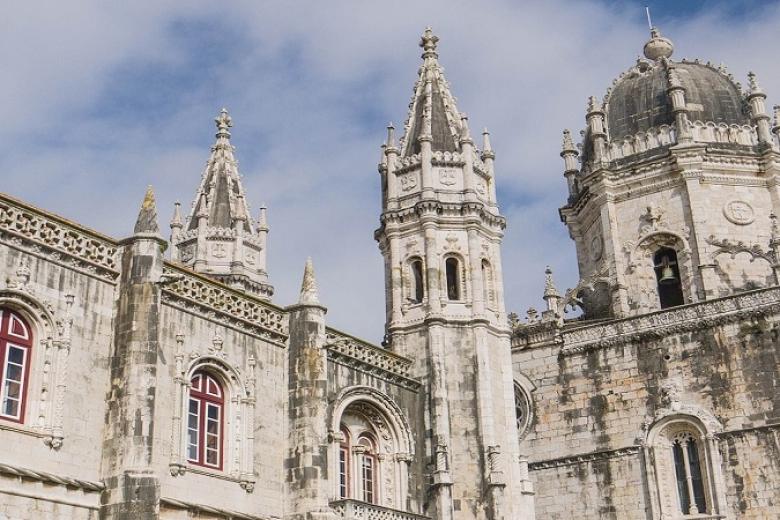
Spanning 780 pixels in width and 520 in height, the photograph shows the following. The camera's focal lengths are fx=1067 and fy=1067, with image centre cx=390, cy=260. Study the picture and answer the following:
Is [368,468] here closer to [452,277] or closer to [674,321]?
[452,277]

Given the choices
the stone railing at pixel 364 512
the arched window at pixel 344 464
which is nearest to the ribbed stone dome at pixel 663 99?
the arched window at pixel 344 464

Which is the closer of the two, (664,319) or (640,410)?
(640,410)

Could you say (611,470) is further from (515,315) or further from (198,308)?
(198,308)

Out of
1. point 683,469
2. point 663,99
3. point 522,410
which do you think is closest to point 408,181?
point 522,410

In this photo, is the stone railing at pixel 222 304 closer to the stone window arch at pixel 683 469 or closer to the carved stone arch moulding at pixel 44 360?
the carved stone arch moulding at pixel 44 360

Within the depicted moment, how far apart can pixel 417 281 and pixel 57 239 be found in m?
11.6

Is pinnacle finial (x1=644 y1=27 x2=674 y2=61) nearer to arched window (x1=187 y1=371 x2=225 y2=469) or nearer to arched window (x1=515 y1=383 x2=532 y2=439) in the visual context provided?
arched window (x1=515 y1=383 x2=532 y2=439)

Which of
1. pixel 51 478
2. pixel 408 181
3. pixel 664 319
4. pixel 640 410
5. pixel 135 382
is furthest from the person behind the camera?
pixel 664 319

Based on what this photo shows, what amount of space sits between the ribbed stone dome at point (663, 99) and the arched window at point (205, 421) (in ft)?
66.4

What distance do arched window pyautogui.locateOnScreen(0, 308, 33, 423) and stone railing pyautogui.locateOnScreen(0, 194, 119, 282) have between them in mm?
1280

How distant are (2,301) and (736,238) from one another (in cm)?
2371

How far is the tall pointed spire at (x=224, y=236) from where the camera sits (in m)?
31.1

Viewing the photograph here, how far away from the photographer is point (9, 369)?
17.6 metres

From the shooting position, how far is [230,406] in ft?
70.3
